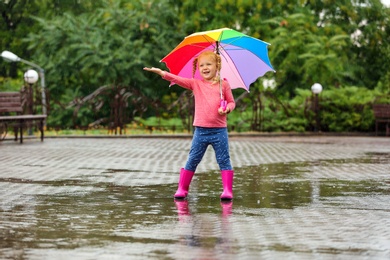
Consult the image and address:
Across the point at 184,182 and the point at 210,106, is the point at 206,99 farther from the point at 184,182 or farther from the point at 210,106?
the point at 184,182

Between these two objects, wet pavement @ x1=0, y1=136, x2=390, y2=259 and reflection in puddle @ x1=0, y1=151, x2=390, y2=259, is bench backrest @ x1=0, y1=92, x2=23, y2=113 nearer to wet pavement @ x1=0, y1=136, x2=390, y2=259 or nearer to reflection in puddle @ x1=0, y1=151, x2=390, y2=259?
wet pavement @ x1=0, y1=136, x2=390, y2=259

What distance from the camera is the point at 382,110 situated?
31609 mm

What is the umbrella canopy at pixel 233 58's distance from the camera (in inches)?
452

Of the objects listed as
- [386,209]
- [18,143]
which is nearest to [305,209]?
[386,209]

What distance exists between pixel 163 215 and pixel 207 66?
1.99 m

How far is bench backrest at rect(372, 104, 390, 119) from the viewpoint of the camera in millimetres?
31531

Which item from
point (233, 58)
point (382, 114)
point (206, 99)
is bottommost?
point (382, 114)

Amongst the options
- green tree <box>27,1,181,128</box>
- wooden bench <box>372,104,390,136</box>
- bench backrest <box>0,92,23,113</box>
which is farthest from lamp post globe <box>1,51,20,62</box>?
wooden bench <box>372,104,390,136</box>

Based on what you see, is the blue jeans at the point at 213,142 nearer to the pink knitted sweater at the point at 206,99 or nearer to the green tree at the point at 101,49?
the pink knitted sweater at the point at 206,99

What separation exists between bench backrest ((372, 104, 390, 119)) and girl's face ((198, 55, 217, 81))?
21.5m

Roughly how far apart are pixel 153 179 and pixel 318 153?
7.75 metres

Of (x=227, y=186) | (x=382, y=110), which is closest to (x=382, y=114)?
(x=382, y=110)

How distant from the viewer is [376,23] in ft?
142

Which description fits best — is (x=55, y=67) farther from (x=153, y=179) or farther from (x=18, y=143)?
(x=153, y=179)
